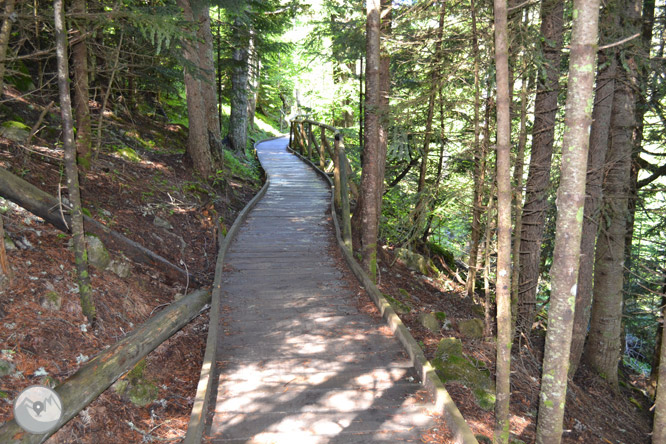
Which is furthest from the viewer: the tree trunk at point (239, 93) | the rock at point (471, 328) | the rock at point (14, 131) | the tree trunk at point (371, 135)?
the tree trunk at point (239, 93)

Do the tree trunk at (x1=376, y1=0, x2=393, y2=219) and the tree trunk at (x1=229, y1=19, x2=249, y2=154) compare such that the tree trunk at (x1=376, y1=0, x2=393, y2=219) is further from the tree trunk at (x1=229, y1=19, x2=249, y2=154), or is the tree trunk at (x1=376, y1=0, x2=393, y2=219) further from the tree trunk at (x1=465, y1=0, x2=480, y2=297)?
the tree trunk at (x1=229, y1=19, x2=249, y2=154)

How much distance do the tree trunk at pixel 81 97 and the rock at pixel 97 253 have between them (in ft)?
7.46

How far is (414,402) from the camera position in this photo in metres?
4.08

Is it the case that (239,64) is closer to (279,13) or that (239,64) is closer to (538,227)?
(279,13)

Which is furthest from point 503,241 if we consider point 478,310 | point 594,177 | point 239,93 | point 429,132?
point 239,93

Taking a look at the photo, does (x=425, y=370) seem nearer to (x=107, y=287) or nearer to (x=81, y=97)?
(x=107, y=287)

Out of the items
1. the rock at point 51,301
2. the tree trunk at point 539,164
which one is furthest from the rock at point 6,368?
the tree trunk at point 539,164

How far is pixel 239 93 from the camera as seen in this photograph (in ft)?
50.9

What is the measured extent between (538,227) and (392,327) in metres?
3.99

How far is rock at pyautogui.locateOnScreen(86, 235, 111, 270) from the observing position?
5.29m

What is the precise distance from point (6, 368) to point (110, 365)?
0.76 metres

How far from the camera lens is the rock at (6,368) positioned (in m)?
3.40

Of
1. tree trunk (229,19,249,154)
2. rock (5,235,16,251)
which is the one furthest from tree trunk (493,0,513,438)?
tree trunk (229,19,249,154)

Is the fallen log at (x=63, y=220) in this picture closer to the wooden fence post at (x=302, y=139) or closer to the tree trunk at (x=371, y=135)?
the tree trunk at (x=371, y=135)
